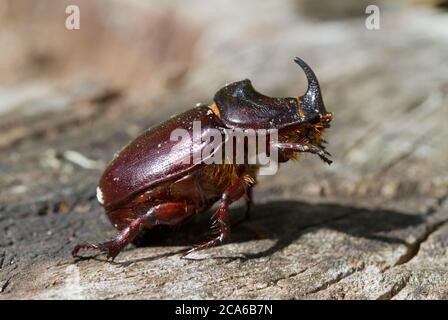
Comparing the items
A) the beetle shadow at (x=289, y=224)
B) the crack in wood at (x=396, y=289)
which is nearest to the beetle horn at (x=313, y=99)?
the beetle shadow at (x=289, y=224)

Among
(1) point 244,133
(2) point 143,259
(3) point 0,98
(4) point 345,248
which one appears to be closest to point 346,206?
(4) point 345,248

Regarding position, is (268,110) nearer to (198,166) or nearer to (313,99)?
(313,99)

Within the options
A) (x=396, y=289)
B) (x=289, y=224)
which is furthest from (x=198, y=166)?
(x=396, y=289)

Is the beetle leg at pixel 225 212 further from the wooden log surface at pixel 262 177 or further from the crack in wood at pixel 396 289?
the crack in wood at pixel 396 289

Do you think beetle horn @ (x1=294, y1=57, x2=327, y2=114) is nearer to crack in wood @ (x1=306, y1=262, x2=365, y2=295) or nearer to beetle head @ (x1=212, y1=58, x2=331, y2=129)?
beetle head @ (x1=212, y1=58, x2=331, y2=129)

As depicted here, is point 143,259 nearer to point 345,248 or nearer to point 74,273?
point 74,273

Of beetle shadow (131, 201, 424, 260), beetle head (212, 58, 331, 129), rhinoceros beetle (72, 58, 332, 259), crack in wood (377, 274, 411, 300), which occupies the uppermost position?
beetle head (212, 58, 331, 129)

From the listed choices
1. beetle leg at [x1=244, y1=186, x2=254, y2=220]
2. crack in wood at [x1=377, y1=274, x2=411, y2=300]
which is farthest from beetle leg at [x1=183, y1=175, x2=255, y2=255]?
crack in wood at [x1=377, y1=274, x2=411, y2=300]

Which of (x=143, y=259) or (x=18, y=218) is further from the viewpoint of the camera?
(x=18, y=218)
